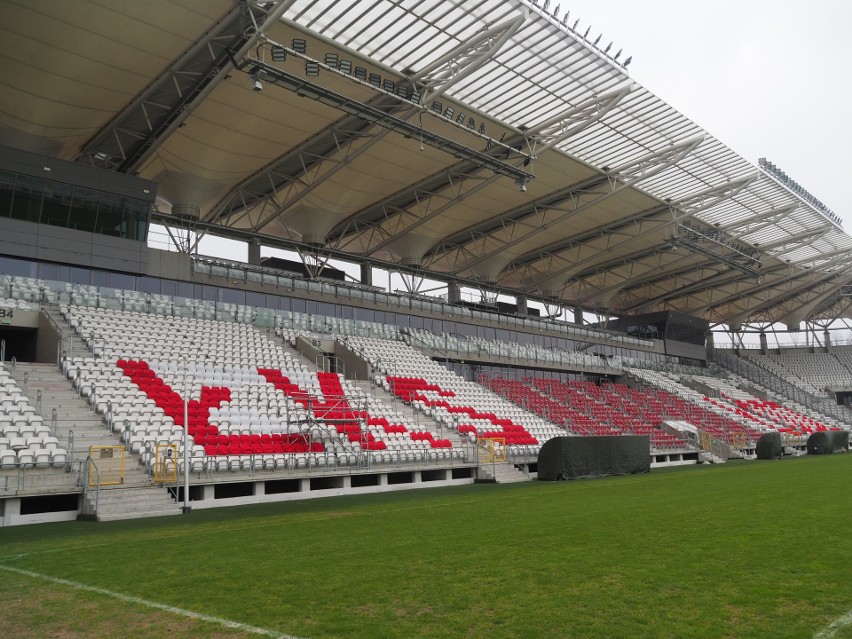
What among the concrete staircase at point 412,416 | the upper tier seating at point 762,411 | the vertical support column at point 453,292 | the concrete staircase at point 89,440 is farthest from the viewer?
the vertical support column at point 453,292

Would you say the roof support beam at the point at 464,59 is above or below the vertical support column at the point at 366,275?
above

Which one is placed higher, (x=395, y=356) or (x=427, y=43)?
(x=427, y=43)

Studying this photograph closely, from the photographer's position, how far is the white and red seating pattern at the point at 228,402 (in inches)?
740

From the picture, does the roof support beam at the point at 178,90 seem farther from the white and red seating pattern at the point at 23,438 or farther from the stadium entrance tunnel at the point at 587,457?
the stadium entrance tunnel at the point at 587,457

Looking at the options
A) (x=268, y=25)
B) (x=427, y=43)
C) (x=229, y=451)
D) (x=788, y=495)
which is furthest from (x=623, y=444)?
(x=268, y=25)

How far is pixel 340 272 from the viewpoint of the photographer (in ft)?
133

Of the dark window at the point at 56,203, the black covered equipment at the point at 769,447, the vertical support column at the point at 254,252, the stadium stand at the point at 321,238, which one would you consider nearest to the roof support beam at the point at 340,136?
the stadium stand at the point at 321,238

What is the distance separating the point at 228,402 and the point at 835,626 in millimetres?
19268

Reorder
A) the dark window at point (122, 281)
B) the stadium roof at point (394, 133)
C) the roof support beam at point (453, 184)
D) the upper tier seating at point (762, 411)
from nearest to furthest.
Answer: the stadium roof at point (394, 133) → the dark window at point (122, 281) → the roof support beam at point (453, 184) → the upper tier seating at point (762, 411)

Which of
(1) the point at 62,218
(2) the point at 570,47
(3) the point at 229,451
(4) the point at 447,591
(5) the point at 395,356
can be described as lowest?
(4) the point at 447,591

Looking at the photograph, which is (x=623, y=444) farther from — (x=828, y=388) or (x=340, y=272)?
(x=828, y=388)

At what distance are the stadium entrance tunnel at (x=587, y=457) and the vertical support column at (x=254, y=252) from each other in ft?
69.0

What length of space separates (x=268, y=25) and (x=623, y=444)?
18.1 m

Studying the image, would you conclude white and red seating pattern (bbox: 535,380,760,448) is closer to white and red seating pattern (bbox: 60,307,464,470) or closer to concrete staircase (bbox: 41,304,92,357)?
white and red seating pattern (bbox: 60,307,464,470)
